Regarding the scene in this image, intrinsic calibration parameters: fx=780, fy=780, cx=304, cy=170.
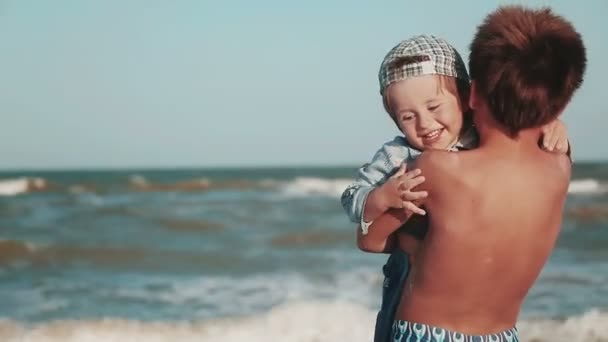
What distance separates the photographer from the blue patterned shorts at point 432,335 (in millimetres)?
1901

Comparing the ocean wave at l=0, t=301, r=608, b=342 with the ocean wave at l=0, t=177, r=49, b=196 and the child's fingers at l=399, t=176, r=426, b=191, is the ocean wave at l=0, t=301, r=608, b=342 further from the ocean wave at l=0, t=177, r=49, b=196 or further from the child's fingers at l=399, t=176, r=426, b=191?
the ocean wave at l=0, t=177, r=49, b=196

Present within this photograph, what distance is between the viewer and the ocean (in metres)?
6.00

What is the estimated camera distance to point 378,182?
1.97 meters

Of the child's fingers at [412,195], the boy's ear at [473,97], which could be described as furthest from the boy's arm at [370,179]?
the boy's ear at [473,97]

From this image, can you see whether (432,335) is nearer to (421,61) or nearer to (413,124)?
(413,124)

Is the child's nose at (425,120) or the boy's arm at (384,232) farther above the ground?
the child's nose at (425,120)

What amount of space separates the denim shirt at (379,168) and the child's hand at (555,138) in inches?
6.7

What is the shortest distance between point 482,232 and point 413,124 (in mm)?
335

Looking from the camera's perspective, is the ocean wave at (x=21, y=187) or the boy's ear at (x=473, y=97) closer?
the boy's ear at (x=473, y=97)

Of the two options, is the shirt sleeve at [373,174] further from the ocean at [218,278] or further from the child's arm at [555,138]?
the ocean at [218,278]

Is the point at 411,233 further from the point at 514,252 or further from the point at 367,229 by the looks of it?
the point at 514,252

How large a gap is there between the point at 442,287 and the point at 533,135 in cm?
42

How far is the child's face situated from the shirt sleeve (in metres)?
0.05

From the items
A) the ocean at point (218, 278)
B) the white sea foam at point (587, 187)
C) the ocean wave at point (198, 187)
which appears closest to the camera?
the ocean at point (218, 278)
